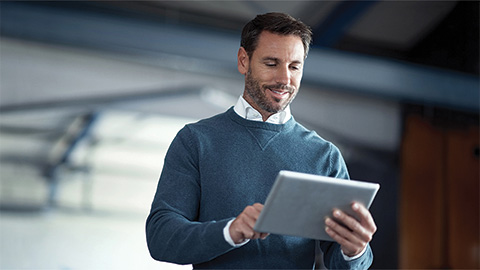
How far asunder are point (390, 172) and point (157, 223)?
13.2ft

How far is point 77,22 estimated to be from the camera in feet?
12.5

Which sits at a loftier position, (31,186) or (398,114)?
(398,114)

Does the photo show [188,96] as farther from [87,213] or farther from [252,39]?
[252,39]

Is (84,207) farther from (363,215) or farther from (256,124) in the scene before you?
(363,215)

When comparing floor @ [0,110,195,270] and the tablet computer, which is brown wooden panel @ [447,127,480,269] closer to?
floor @ [0,110,195,270]

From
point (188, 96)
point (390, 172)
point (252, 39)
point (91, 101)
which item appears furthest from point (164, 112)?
point (252, 39)

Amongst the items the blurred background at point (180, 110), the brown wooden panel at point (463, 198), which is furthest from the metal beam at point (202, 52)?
the brown wooden panel at point (463, 198)

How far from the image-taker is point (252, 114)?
1638 millimetres

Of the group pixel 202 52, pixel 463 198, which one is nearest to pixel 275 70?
pixel 202 52

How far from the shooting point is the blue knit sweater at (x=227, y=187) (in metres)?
1.38

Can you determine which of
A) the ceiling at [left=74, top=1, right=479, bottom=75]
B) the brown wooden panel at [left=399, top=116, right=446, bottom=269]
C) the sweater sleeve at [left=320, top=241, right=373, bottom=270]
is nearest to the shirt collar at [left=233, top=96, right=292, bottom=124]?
the sweater sleeve at [left=320, top=241, right=373, bottom=270]

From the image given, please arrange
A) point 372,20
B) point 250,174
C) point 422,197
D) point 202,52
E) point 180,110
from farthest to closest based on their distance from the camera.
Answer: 1. point 422,197
2. point 372,20
3. point 180,110
4. point 202,52
5. point 250,174

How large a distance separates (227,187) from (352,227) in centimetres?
35

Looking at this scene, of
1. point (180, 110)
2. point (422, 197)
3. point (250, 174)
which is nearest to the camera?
point (250, 174)
